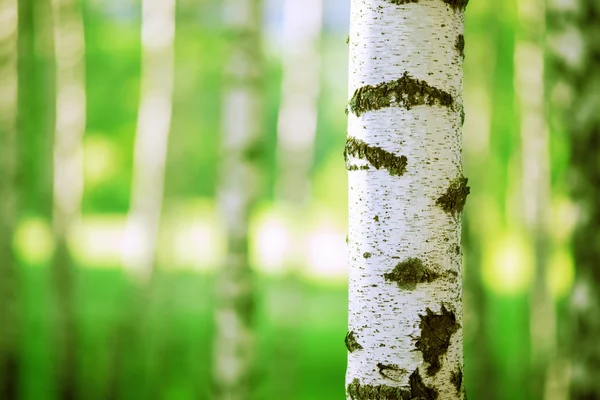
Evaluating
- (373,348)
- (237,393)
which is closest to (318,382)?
(237,393)

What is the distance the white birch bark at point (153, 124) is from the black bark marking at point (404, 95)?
750cm

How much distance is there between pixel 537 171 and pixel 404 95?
7596 millimetres

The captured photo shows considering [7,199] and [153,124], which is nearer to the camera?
[7,199]

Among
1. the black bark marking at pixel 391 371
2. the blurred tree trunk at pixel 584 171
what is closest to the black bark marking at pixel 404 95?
the black bark marking at pixel 391 371

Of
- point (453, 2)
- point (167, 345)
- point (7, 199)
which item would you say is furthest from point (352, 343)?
point (167, 345)

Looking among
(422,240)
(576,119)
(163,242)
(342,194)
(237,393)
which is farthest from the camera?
(342,194)

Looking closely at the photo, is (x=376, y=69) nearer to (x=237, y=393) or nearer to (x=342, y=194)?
(x=237, y=393)

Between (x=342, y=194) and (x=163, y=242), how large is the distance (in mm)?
12277

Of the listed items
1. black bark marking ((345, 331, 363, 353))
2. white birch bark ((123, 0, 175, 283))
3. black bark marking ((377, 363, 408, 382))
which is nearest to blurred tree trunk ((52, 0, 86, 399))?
white birch bark ((123, 0, 175, 283))

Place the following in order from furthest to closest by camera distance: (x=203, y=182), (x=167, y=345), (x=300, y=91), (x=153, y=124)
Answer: (x=203, y=182), (x=167, y=345), (x=300, y=91), (x=153, y=124)

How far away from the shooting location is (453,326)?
61.1 inches

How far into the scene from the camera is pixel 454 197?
155cm

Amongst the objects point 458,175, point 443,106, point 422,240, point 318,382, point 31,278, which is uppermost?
point 443,106

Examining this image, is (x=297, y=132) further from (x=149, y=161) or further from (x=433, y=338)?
(x=433, y=338)
